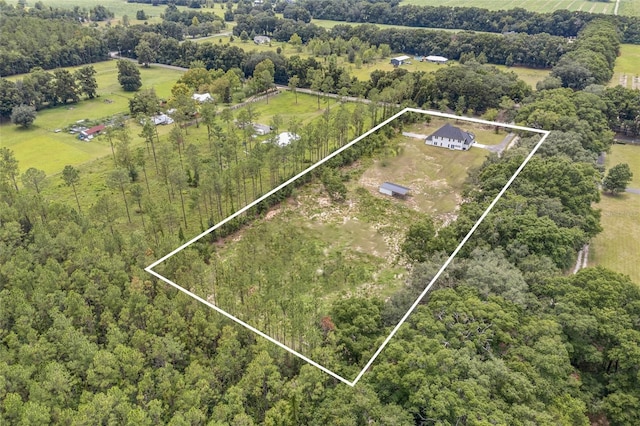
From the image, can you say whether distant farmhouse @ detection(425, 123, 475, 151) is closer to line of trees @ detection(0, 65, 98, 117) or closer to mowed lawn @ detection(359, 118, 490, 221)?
mowed lawn @ detection(359, 118, 490, 221)

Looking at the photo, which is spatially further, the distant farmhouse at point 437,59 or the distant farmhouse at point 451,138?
the distant farmhouse at point 437,59

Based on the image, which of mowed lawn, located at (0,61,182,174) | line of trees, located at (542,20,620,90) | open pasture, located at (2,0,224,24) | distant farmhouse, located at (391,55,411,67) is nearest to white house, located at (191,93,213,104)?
mowed lawn, located at (0,61,182,174)

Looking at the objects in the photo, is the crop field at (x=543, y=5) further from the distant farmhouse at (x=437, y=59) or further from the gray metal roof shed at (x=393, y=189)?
the gray metal roof shed at (x=393, y=189)

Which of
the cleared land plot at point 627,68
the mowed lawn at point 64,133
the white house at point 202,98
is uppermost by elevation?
the cleared land plot at point 627,68

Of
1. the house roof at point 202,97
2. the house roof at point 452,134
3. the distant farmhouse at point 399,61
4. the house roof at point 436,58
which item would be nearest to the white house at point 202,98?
the house roof at point 202,97

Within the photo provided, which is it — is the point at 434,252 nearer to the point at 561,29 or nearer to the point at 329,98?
the point at 329,98

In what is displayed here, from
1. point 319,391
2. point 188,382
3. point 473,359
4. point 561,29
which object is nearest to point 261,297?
point 319,391

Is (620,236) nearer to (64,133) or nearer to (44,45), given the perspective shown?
(64,133)
